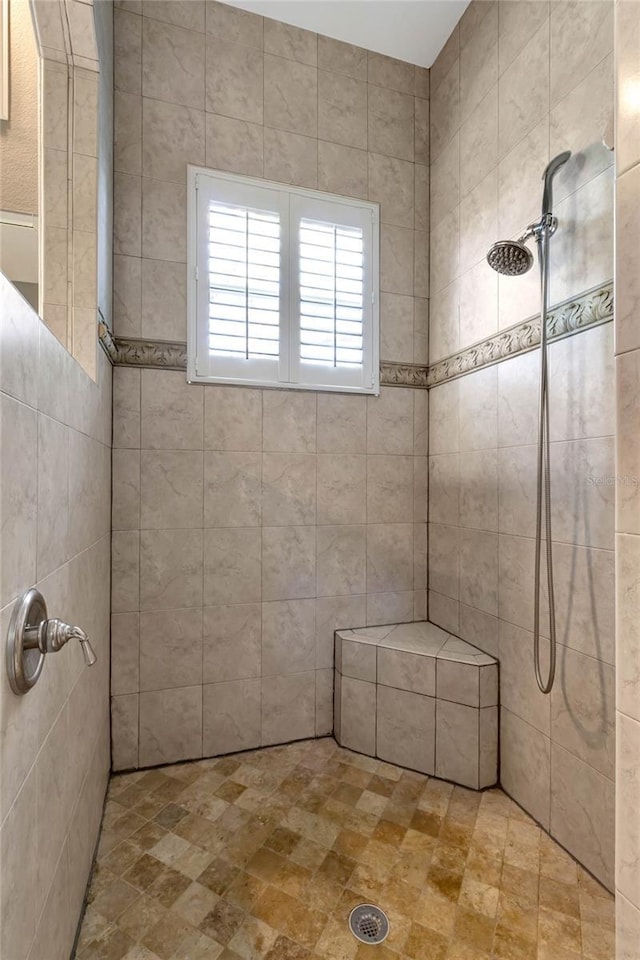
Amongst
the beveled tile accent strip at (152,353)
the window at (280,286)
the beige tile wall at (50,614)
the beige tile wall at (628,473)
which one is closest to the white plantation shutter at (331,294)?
the window at (280,286)

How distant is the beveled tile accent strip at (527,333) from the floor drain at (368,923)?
5.94 feet

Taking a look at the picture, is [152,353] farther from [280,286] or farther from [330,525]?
[330,525]

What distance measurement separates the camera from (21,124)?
1.27 metres

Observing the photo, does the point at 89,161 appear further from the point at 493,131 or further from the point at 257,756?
the point at 257,756

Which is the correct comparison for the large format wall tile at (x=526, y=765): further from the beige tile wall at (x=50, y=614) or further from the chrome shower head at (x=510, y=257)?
the chrome shower head at (x=510, y=257)

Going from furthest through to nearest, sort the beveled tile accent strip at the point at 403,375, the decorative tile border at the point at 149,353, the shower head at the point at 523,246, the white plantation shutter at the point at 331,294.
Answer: the beveled tile accent strip at the point at 403,375, the white plantation shutter at the point at 331,294, the decorative tile border at the point at 149,353, the shower head at the point at 523,246

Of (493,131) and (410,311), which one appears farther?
(410,311)

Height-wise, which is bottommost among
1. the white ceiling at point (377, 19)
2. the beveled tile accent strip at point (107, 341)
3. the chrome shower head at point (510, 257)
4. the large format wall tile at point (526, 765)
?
the large format wall tile at point (526, 765)

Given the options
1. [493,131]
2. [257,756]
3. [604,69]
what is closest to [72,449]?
[257,756]

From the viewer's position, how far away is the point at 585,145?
1466 mm

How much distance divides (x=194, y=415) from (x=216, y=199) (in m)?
0.95

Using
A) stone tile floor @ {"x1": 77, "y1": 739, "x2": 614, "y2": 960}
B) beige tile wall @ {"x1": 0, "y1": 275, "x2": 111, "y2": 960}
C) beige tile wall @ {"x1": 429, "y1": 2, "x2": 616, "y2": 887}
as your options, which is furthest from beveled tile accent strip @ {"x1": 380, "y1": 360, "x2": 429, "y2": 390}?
stone tile floor @ {"x1": 77, "y1": 739, "x2": 614, "y2": 960}

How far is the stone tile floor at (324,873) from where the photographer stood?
120cm

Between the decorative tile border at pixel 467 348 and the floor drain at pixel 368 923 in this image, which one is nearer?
the floor drain at pixel 368 923
